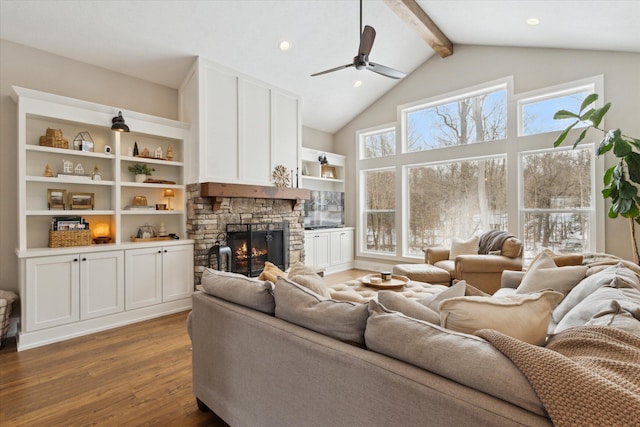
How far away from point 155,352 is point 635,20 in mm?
5659

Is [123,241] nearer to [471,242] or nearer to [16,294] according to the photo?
[16,294]

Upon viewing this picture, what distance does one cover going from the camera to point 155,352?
116 inches

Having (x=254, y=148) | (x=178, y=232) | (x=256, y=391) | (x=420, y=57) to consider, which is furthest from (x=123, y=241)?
(x=420, y=57)

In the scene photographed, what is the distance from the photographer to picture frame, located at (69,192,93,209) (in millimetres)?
3719

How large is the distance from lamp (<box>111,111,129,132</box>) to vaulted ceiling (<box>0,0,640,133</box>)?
875mm

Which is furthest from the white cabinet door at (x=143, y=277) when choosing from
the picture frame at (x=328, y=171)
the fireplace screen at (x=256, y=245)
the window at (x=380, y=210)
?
the window at (x=380, y=210)

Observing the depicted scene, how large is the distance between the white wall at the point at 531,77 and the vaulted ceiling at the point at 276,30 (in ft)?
0.56

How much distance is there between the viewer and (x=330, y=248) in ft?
21.1

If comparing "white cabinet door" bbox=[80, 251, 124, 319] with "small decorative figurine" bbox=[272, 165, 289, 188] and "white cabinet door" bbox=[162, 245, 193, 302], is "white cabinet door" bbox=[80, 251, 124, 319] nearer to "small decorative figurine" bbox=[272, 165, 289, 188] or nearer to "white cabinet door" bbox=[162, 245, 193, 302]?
"white cabinet door" bbox=[162, 245, 193, 302]

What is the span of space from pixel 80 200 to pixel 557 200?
6.29 metres

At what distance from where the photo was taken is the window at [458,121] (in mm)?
5152

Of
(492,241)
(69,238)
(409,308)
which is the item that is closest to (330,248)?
(492,241)

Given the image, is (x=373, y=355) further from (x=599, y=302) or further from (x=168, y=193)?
(x=168, y=193)

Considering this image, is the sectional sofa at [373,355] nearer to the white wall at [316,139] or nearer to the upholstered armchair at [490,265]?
the upholstered armchair at [490,265]
